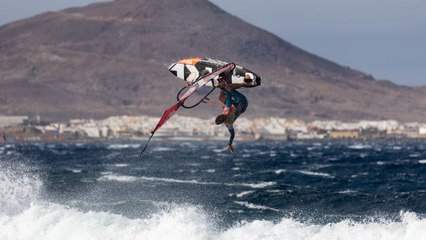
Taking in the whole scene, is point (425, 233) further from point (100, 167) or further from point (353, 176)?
point (100, 167)

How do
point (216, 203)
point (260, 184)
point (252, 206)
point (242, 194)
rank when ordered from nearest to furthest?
point (252, 206), point (216, 203), point (242, 194), point (260, 184)

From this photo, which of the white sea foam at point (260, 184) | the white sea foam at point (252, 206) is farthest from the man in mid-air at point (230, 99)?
the white sea foam at point (260, 184)

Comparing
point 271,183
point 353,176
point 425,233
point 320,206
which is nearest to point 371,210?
point 320,206

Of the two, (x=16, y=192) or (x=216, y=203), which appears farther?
(x=16, y=192)

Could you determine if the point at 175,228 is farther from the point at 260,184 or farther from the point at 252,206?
the point at 260,184

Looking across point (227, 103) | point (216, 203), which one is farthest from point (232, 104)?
point (216, 203)

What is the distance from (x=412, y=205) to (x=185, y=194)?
16856 mm

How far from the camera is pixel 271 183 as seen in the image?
8169 cm

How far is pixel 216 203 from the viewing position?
65625 mm

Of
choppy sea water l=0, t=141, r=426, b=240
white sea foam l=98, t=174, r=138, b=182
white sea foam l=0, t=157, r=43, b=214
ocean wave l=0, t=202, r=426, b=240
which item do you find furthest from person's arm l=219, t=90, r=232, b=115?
white sea foam l=98, t=174, r=138, b=182

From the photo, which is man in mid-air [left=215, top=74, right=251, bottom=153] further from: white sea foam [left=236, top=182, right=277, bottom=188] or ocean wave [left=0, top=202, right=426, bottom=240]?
white sea foam [left=236, top=182, right=277, bottom=188]

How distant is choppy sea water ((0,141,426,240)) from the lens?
50.2 meters

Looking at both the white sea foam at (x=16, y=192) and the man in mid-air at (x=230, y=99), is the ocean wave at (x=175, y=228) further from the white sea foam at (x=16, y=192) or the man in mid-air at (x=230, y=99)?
the man in mid-air at (x=230, y=99)

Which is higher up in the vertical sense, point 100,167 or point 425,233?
point 425,233
